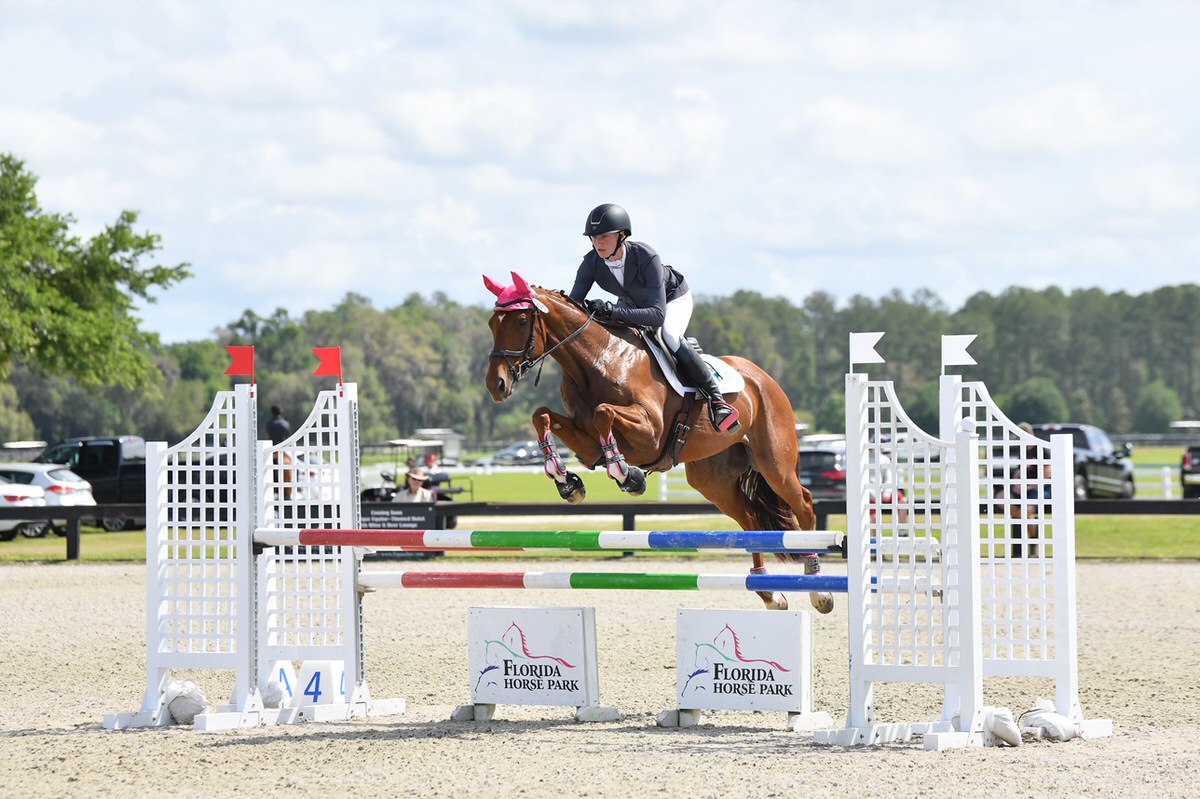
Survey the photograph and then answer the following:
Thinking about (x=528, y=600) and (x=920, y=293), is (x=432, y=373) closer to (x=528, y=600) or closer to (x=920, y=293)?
(x=920, y=293)

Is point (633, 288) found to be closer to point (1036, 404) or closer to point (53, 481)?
point (53, 481)

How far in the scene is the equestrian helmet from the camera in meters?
7.11

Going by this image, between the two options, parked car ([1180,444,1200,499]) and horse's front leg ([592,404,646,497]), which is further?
parked car ([1180,444,1200,499])

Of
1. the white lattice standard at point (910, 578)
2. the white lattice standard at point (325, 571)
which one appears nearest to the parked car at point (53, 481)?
the white lattice standard at point (325, 571)

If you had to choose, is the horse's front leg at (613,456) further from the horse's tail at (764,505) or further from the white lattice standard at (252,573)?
the horse's tail at (764,505)

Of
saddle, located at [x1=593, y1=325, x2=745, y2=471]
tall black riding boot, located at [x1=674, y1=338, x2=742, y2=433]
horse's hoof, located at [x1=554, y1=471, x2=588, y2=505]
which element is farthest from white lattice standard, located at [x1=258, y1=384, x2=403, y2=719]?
tall black riding boot, located at [x1=674, y1=338, x2=742, y2=433]

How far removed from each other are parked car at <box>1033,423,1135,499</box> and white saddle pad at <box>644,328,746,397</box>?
713 inches

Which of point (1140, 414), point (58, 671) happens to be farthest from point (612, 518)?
point (1140, 414)

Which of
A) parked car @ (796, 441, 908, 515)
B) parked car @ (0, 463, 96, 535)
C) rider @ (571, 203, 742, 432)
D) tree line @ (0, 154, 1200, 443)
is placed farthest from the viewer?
tree line @ (0, 154, 1200, 443)

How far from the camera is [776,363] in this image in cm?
10850

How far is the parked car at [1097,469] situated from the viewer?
25.1 m

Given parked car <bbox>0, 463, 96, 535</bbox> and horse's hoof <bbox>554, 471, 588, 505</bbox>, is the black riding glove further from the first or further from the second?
parked car <bbox>0, 463, 96, 535</bbox>

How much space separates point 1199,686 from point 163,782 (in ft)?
17.4

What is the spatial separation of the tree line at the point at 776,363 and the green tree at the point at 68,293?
48.1 m
